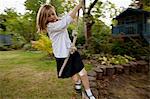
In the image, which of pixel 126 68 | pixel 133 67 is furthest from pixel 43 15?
pixel 133 67

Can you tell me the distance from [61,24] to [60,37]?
19 cm

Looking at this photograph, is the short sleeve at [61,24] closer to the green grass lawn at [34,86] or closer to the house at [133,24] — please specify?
the green grass lawn at [34,86]

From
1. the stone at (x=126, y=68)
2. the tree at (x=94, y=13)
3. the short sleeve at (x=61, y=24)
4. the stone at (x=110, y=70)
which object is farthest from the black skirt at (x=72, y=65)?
the tree at (x=94, y=13)

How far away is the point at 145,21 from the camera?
13.7 meters

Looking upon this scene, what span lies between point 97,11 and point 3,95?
721cm

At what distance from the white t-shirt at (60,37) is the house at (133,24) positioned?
8.81m

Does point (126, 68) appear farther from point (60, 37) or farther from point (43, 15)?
point (43, 15)

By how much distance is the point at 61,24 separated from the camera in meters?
3.97

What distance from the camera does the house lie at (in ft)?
43.4

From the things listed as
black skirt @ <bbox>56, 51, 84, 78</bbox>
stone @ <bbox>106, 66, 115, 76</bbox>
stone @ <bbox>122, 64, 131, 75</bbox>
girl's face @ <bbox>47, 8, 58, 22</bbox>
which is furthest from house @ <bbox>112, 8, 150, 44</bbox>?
girl's face @ <bbox>47, 8, 58, 22</bbox>

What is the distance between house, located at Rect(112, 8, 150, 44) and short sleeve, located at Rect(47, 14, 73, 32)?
8.90 meters

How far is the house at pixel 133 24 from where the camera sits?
13.2 meters

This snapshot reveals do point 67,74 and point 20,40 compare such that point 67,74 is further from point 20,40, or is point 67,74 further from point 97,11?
point 20,40

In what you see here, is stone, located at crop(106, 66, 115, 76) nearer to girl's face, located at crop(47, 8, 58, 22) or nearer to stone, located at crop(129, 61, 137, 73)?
stone, located at crop(129, 61, 137, 73)
